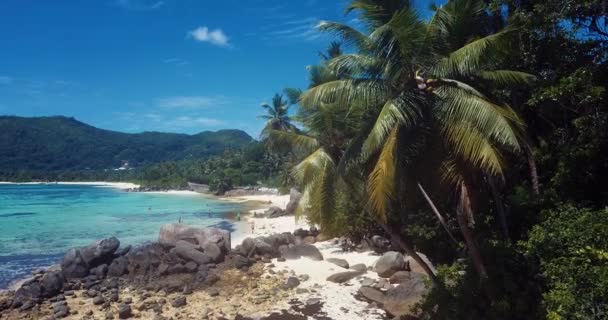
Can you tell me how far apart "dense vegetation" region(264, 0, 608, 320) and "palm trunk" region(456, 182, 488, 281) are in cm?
3

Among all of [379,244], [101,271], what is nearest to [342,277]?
[379,244]

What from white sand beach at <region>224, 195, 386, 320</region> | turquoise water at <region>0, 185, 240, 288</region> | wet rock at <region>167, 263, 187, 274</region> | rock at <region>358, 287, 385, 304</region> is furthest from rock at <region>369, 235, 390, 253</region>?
turquoise water at <region>0, 185, 240, 288</region>

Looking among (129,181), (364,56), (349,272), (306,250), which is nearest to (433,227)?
(349,272)

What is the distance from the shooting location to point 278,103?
1729 inches

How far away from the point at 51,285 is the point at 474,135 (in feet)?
44.6

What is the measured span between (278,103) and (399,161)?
124ft

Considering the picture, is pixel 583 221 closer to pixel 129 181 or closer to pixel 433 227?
pixel 433 227

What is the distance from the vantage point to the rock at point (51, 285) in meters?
13.2

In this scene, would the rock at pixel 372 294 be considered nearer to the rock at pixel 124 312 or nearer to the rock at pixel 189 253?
the rock at pixel 124 312

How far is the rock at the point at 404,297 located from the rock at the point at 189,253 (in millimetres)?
7616

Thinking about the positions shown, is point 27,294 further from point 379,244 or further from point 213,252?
point 379,244

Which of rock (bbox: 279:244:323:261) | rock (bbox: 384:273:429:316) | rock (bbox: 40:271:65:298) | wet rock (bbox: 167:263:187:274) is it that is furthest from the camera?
rock (bbox: 279:244:323:261)

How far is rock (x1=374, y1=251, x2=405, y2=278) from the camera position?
12852 millimetres

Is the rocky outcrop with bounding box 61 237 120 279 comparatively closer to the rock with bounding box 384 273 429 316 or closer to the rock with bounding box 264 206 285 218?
the rock with bounding box 384 273 429 316
